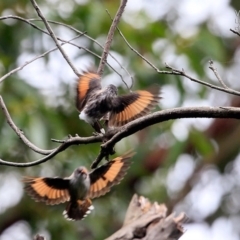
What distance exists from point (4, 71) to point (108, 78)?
0.59 meters

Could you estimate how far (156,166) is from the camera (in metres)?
5.59

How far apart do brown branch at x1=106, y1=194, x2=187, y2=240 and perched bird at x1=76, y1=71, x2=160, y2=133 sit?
772 mm

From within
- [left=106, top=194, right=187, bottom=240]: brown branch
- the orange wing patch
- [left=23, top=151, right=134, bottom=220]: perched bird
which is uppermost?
the orange wing patch

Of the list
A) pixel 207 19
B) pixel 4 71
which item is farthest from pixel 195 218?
pixel 4 71

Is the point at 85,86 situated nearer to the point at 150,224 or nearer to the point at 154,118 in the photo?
the point at 154,118

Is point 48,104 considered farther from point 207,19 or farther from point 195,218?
point 195,218

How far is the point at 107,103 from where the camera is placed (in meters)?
2.16

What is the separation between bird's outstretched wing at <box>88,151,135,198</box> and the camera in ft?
7.77

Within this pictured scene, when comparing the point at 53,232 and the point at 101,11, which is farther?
the point at 53,232

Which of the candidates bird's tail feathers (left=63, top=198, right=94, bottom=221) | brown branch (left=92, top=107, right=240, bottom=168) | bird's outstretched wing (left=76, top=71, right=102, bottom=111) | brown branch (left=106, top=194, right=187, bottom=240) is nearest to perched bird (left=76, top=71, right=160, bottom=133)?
bird's outstretched wing (left=76, top=71, right=102, bottom=111)

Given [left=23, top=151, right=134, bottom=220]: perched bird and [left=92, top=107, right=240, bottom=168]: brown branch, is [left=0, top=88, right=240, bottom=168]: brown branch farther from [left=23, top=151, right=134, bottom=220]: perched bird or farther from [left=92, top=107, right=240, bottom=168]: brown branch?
[left=23, top=151, right=134, bottom=220]: perched bird

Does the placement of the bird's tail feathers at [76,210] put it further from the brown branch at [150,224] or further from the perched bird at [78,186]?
the brown branch at [150,224]

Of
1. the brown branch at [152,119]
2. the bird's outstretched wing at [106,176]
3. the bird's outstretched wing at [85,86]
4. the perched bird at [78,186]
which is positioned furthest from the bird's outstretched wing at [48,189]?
the brown branch at [152,119]

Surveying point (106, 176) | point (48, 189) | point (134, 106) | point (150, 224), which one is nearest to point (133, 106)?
point (134, 106)
